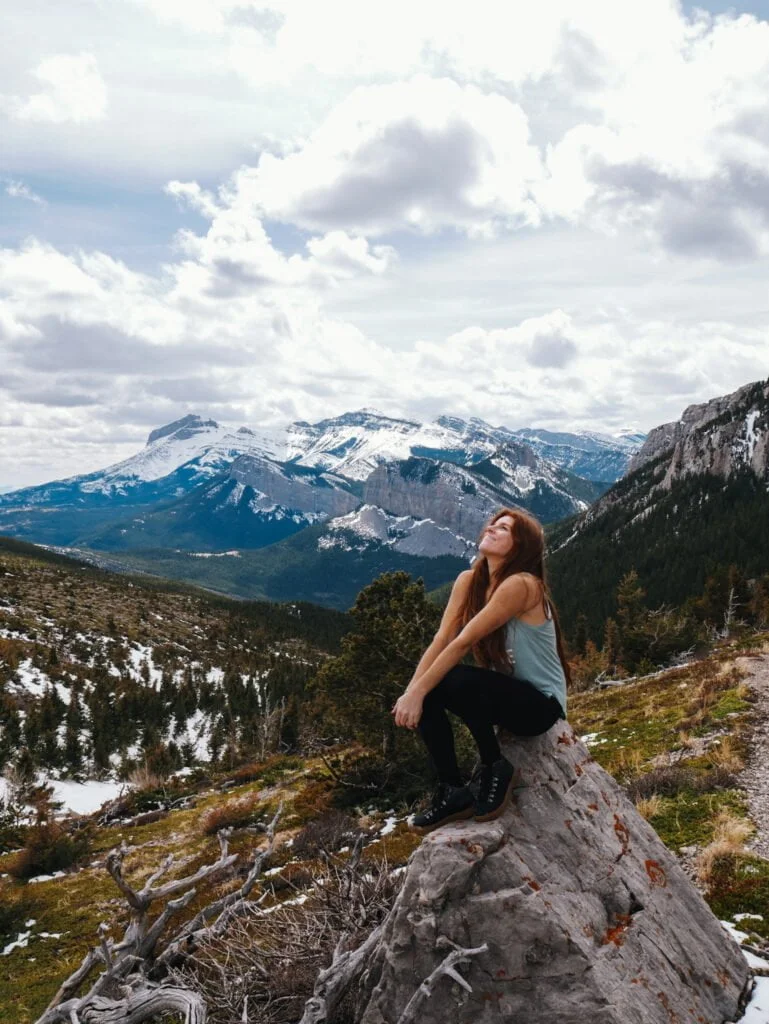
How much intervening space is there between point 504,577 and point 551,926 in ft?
10.2

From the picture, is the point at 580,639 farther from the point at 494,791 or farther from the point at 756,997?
the point at 494,791

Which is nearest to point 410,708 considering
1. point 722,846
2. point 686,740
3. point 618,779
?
point 722,846

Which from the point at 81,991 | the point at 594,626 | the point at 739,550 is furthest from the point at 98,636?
the point at 739,550

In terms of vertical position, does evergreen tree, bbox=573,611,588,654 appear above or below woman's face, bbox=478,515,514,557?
below

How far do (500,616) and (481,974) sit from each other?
10.1ft

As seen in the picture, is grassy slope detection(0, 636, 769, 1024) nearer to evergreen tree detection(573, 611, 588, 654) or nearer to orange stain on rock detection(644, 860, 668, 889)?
orange stain on rock detection(644, 860, 668, 889)

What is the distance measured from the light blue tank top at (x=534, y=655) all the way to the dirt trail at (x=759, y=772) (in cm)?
653

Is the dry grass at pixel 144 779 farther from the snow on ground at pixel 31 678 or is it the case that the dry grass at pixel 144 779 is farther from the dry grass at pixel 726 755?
the dry grass at pixel 726 755

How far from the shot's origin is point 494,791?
556 cm

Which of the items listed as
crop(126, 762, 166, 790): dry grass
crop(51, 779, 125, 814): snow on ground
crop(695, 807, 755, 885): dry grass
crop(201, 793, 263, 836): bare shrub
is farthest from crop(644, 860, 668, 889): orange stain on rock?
crop(51, 779, 125, 814): snow on ground

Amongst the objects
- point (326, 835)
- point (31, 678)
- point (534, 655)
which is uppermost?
point (534, 655)

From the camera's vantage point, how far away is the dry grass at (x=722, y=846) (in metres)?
8.74

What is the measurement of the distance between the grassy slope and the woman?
4.82 metres

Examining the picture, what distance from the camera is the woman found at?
5621mm
